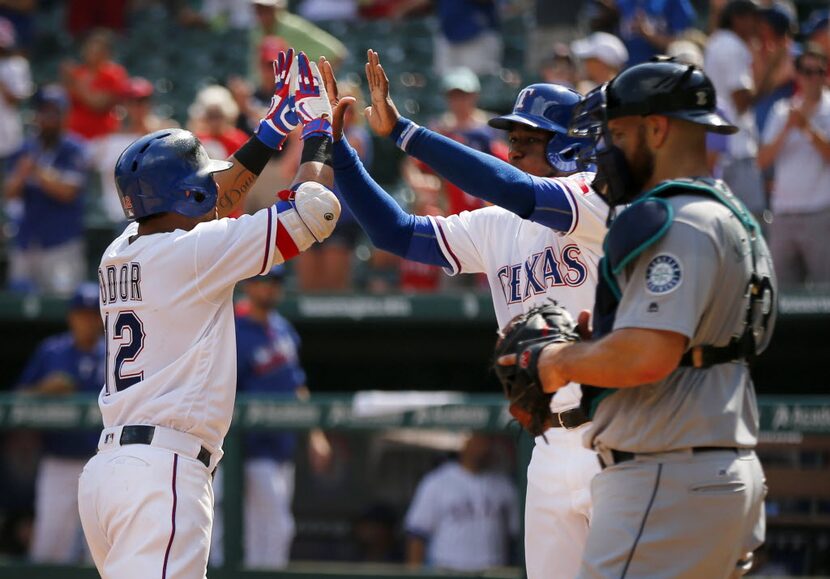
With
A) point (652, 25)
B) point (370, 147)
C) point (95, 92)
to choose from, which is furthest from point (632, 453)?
point (95, 92)

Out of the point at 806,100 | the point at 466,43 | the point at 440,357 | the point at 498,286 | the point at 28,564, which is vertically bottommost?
the point at 28,564

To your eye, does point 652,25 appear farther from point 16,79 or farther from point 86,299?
point 16,79

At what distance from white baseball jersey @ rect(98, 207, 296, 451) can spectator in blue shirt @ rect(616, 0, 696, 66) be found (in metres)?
4.82

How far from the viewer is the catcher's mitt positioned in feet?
10.3

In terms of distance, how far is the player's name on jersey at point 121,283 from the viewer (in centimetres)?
383

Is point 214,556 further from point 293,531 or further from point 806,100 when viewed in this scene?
point 806,100

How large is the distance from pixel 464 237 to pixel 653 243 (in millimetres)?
1352

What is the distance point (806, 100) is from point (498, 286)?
11.9 feet

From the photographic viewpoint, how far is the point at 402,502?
7.69 meters

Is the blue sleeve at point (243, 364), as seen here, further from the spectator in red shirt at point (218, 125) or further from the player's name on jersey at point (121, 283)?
the player's name on jersey at point (121, 283)

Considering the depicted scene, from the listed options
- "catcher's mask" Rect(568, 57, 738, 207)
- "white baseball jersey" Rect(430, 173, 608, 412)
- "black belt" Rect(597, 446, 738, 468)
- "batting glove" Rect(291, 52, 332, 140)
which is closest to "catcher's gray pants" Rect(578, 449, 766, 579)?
"black belt" Rect(597, 446, 738, 468)

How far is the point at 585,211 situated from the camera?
376 cm

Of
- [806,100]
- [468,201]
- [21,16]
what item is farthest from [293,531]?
[21,16]

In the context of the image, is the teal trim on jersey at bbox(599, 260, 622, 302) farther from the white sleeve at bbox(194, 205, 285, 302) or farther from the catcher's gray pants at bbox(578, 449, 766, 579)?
the white sleeve at bbox(194, 205, 285, 302)
